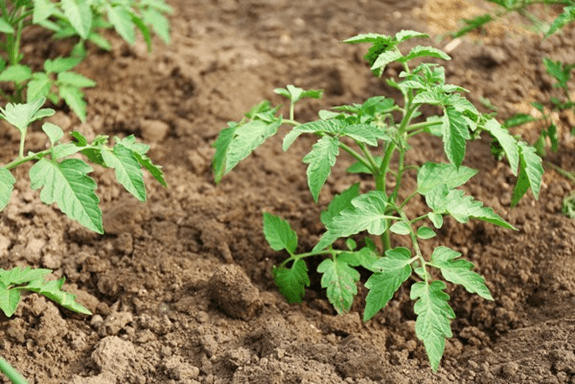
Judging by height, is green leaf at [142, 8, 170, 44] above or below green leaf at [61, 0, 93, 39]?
below

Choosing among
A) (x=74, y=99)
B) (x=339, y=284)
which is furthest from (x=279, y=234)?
(x=74, y=99)

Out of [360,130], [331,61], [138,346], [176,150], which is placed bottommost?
[138,346]

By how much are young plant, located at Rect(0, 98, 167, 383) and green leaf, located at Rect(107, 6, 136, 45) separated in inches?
34.3

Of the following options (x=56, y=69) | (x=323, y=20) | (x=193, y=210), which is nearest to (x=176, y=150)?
→ (x=193, y=210)

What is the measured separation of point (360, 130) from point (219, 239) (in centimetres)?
85

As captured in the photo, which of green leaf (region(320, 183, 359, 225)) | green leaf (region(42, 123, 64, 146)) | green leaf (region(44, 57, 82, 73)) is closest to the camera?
green leaf (region(42, 123, 64, 146))

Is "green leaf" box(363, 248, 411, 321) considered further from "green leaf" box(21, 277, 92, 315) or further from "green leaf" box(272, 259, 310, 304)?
"green leaf" box(21, 277, 92, 315)

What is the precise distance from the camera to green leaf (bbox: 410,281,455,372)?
2168 millimetres

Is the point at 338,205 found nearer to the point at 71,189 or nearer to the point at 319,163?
the point at 319,163

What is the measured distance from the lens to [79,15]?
3.09 metres

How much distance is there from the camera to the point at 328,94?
3.59 meters

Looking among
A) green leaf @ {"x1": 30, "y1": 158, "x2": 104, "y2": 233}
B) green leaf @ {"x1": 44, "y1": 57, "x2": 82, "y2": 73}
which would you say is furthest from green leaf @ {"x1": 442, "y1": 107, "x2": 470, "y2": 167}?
green leaf @ {"x1": 44, "y1": 57, "x2": 82, "y2": 73}

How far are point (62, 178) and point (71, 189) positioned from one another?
46mm

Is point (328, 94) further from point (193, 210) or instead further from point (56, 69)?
point (56, 69)
